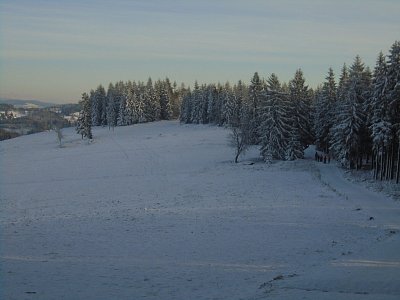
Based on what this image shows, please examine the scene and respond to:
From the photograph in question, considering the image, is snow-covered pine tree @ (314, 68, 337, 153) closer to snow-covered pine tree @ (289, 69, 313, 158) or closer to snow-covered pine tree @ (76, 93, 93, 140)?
snow-covered pine tree @ (289, 69, 313, 158)

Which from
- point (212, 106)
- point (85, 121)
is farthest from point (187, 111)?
point (85, 121)

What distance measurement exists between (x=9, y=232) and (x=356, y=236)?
68.8 feet

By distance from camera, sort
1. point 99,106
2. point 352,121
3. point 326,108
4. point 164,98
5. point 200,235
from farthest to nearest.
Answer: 1. point 99,106
2. point 164,98
3. point 326,108
4. point 352,121
5. point 200,235

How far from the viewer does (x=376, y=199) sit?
37.6 metres

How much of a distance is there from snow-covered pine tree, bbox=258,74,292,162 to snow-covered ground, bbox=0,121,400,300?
407 cm

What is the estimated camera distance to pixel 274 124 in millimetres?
62062

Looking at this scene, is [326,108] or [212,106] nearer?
[326,108]

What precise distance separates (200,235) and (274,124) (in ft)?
125

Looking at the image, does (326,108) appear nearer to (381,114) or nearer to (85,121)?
(381,114)

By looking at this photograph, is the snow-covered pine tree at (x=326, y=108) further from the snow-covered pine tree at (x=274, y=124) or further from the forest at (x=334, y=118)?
the snow-covered pine tree at (x=274, y=124)

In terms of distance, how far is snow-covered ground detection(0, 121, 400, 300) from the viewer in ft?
53.8

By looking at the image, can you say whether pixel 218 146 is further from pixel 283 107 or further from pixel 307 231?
pixel 307 231

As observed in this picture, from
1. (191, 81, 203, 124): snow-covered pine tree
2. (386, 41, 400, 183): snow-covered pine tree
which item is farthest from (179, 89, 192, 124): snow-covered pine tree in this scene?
(386, 41, 400, 183): snow-covered pine tree

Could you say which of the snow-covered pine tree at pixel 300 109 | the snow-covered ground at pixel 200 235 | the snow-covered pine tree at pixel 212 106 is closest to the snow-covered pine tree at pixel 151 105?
the snow-covered pine tree at pixel 212 106
